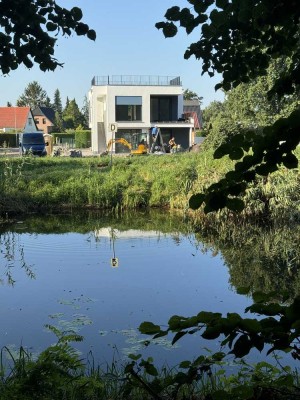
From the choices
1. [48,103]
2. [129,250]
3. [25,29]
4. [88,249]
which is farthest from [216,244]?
[48,103]

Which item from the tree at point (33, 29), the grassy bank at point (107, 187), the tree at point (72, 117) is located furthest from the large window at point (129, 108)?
the tree at point (72, 117)

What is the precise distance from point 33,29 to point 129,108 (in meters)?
35.0

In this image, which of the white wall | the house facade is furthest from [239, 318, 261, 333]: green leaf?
the house facade

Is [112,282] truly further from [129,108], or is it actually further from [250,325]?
[129,108]

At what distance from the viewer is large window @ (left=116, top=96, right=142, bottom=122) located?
1474 inches

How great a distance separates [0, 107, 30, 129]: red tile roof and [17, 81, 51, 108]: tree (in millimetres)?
34776

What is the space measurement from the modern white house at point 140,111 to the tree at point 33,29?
3236cm

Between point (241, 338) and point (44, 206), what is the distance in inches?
529

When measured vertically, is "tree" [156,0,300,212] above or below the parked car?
below

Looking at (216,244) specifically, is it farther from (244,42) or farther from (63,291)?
(244,42)

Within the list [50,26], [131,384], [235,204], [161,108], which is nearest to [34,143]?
[161,108]

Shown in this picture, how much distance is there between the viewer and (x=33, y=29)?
126 inches

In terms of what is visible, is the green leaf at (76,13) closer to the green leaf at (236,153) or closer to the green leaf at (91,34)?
the green leaf at (91,34)

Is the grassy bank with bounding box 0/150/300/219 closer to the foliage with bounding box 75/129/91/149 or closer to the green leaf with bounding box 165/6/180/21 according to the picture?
the green leaf with bounding box 165/6/180/21
